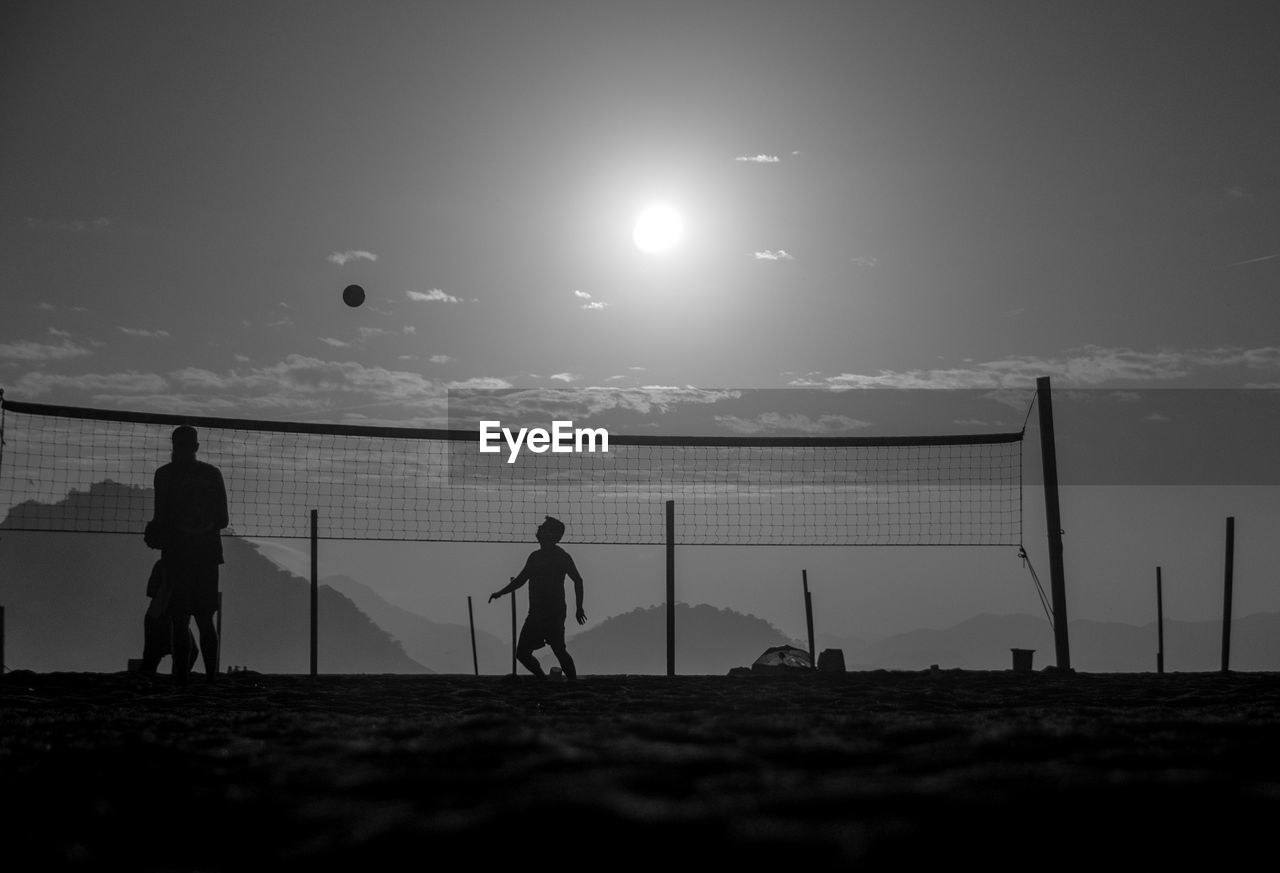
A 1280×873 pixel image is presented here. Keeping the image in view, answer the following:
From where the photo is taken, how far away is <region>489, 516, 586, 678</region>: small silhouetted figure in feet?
33.2

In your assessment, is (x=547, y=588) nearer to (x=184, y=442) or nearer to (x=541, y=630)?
(x=541, y=630)

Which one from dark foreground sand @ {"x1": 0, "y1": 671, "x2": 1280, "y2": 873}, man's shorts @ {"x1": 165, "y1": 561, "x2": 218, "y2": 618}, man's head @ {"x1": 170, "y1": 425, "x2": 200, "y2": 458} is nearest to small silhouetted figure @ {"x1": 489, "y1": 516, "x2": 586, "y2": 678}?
man's shorts @ {"x1": 165, "y1": 561, "x2": 218, "y2": 618}

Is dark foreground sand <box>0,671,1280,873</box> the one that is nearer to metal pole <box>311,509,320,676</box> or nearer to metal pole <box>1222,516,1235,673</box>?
metal pole <box>311,509,320,676</box>

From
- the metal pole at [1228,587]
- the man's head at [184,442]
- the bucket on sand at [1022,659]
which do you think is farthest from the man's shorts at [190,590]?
the metal pole at [1228,587]

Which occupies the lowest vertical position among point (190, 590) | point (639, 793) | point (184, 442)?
point (639, 793)

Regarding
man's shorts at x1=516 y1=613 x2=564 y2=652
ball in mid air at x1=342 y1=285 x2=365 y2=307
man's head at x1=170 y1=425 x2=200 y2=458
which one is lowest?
man's shorts at x1=516 y1=613 x2=564 y2=652

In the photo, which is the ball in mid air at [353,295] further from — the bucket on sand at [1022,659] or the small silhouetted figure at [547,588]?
→ the bucket on sand at [1022,659]

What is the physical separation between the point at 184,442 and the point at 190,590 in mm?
1102

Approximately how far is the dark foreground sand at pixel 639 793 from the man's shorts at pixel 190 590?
392 cm

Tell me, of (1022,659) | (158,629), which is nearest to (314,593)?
(158,629)

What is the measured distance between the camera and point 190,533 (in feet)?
28.0

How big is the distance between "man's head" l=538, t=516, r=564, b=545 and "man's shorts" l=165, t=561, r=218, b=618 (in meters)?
2.81

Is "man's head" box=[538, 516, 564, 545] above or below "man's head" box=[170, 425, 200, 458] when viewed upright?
below

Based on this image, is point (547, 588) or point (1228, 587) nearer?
point (547, 588)
